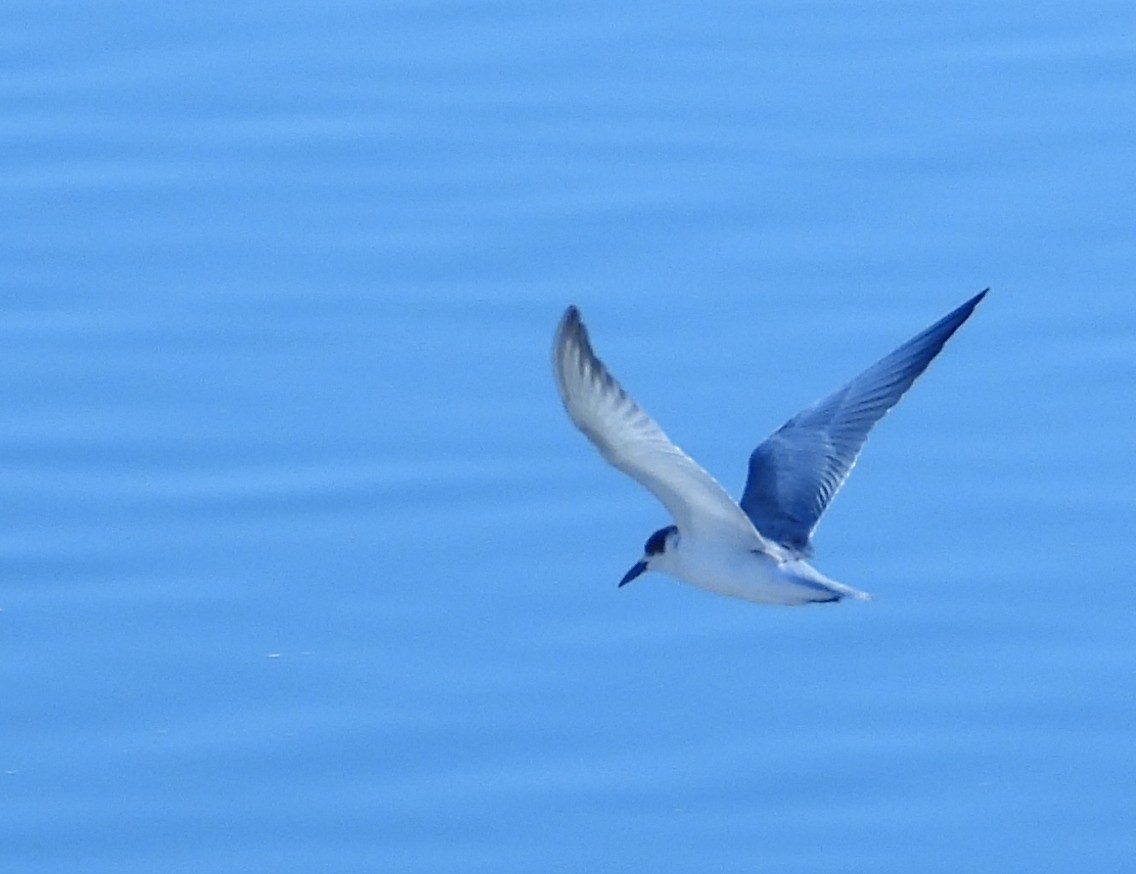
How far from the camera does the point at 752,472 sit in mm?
8930

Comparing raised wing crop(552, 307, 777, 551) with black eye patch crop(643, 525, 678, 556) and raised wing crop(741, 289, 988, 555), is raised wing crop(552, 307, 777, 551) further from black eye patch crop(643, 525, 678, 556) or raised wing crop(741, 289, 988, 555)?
Result: raised wing crop(741, 289, 988, 555)

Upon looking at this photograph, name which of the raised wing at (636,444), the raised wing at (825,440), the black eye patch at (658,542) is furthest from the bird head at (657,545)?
the raised wing at (825,440)

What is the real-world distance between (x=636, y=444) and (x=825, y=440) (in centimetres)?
181

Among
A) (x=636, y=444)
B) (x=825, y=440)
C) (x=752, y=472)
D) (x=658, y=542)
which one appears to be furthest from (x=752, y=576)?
(x=825, y=440)

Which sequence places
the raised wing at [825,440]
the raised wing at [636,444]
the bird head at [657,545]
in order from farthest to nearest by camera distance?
the raised wing at [825,440], the bird head at [657,545], the raised wing at [636,444]

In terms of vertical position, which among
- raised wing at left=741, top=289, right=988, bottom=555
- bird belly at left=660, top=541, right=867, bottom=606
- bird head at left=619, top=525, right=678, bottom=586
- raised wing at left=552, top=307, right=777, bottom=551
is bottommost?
bird belly at left=660, top=541, right=867, bottom=606

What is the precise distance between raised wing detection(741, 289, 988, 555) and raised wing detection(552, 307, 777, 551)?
0.85 m

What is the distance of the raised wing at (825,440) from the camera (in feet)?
28.7

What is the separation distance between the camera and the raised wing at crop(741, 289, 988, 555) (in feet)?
28.7

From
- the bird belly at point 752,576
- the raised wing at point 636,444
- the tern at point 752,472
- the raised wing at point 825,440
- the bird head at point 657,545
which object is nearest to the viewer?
the raised wing at point 636,444

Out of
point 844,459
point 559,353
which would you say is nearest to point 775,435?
point 844,459

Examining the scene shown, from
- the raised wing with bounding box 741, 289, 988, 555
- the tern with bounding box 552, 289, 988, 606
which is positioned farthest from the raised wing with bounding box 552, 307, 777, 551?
the raised wing with bounding box 741, 289, 988, 555

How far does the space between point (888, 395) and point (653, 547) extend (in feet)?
3.65

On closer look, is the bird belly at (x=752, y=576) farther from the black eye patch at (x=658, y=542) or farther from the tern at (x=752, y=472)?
the black eye patch at (x=658, y=542)
